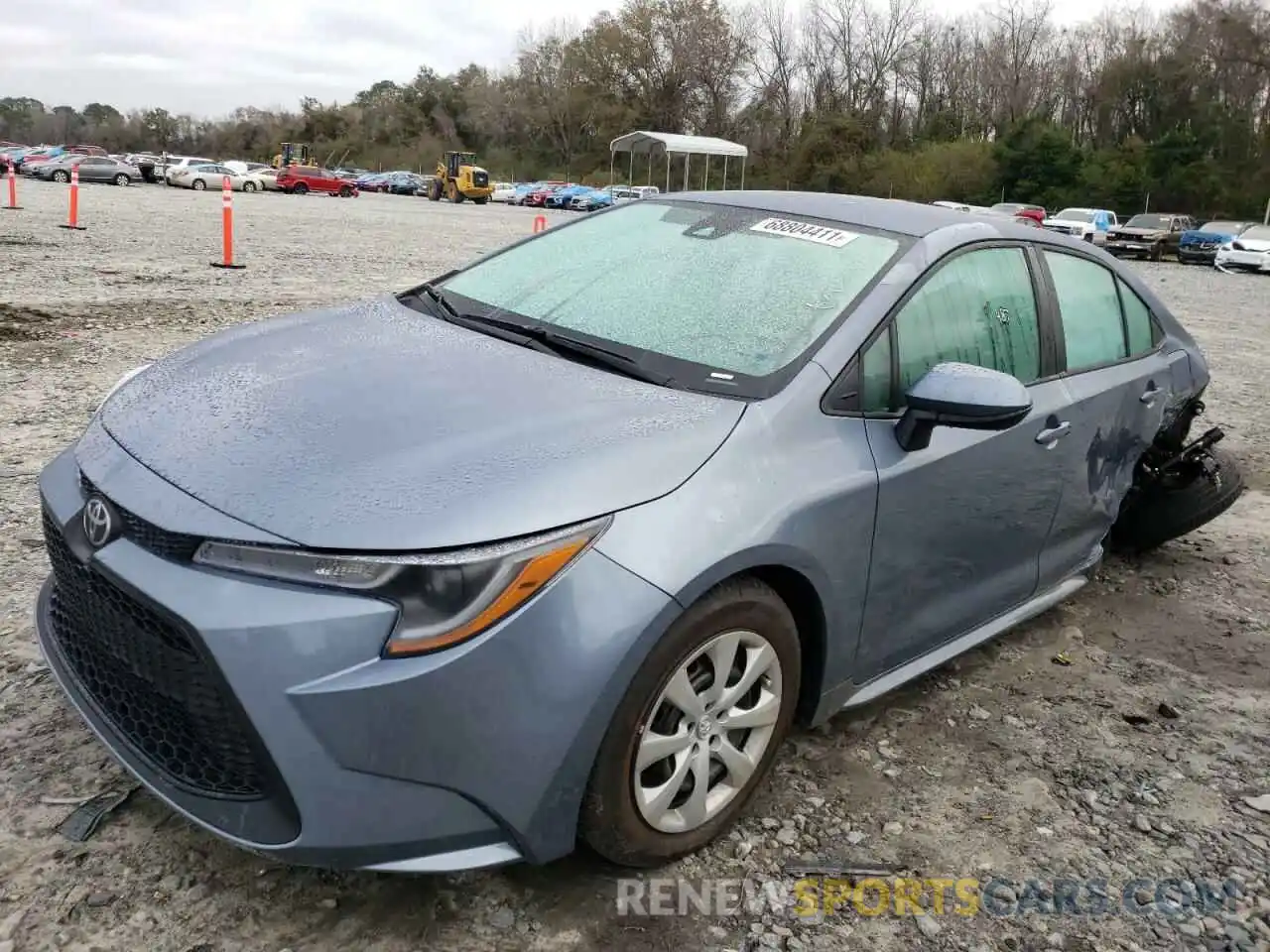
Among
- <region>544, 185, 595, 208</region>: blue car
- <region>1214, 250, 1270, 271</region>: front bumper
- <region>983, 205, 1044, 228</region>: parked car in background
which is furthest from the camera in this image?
<region>544, 185, 595, 208</region>: blue car

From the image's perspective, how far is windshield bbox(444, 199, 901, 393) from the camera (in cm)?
283

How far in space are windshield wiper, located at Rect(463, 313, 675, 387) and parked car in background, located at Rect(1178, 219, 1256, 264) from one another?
3109cm

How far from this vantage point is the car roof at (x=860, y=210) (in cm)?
A: 327

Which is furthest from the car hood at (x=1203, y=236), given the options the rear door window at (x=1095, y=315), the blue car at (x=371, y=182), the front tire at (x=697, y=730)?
the blue car at (x=371, y=182)

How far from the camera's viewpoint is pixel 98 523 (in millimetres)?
2215

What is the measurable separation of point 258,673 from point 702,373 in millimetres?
1305

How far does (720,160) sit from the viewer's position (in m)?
58.6

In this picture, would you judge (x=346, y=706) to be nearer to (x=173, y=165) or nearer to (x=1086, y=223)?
(x=1086, y=223)

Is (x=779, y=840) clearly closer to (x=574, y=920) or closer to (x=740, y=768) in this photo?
(x=740, y=768)

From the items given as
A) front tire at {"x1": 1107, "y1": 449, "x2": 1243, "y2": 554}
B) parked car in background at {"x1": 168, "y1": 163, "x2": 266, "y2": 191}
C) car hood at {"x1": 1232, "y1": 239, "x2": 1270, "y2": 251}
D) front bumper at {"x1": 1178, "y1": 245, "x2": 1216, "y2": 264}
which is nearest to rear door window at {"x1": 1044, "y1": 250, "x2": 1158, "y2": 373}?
front tire at {"x1": 1107, "y1": 449, "x2": 1243, "y2": 554}

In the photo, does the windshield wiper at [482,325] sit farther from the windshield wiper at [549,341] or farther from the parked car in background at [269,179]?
the parked car in background at [269,179]

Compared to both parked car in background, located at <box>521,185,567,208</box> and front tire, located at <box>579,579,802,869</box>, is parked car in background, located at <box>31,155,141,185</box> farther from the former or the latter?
front tire, located at <box>579,579,802,869</box>

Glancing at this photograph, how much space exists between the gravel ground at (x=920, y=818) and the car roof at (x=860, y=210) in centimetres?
151

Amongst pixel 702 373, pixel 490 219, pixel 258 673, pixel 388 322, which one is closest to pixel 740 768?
pixel 702 373
